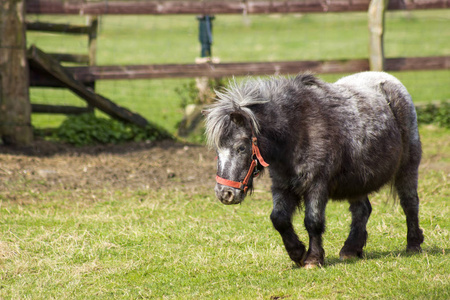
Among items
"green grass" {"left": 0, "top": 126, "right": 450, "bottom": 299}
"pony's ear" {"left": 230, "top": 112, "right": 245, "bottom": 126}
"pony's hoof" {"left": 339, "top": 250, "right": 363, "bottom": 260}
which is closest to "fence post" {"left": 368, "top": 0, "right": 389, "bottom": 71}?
"green grass" {"left": 0, "top": 126, "right": 450, "bottom": 299}

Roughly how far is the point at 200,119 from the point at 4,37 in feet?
12.9

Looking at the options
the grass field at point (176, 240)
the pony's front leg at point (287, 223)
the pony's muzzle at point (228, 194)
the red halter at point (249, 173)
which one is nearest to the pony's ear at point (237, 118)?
the red halter at point (249, 173)

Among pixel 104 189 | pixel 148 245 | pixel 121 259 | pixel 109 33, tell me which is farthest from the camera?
pixel 109 33

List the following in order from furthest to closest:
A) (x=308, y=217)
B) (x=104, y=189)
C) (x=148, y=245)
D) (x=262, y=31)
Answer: (x=262, y=31), (x=104, y=189), (x=148, y=245), (x=308, y=217)

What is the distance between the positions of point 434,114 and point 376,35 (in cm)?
244

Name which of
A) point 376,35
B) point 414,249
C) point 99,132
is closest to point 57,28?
Result: point 99,132

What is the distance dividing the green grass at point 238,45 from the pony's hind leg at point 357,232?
274 inches

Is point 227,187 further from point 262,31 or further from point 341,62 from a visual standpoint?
point 262,31

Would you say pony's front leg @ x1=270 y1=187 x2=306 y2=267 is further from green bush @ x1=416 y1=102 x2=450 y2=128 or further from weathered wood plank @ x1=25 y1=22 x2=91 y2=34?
green bush @ x1=416 y1=102 x2=450 y2=128

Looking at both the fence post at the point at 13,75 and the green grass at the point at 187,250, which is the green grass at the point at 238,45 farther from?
the green grass at the point at 187,250

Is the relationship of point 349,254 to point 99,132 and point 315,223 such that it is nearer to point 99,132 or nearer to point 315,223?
point 315,223

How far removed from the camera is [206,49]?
11.6 m

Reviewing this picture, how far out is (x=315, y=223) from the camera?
16.3ft

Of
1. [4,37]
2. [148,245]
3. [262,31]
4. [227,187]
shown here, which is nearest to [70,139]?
[4,37]
